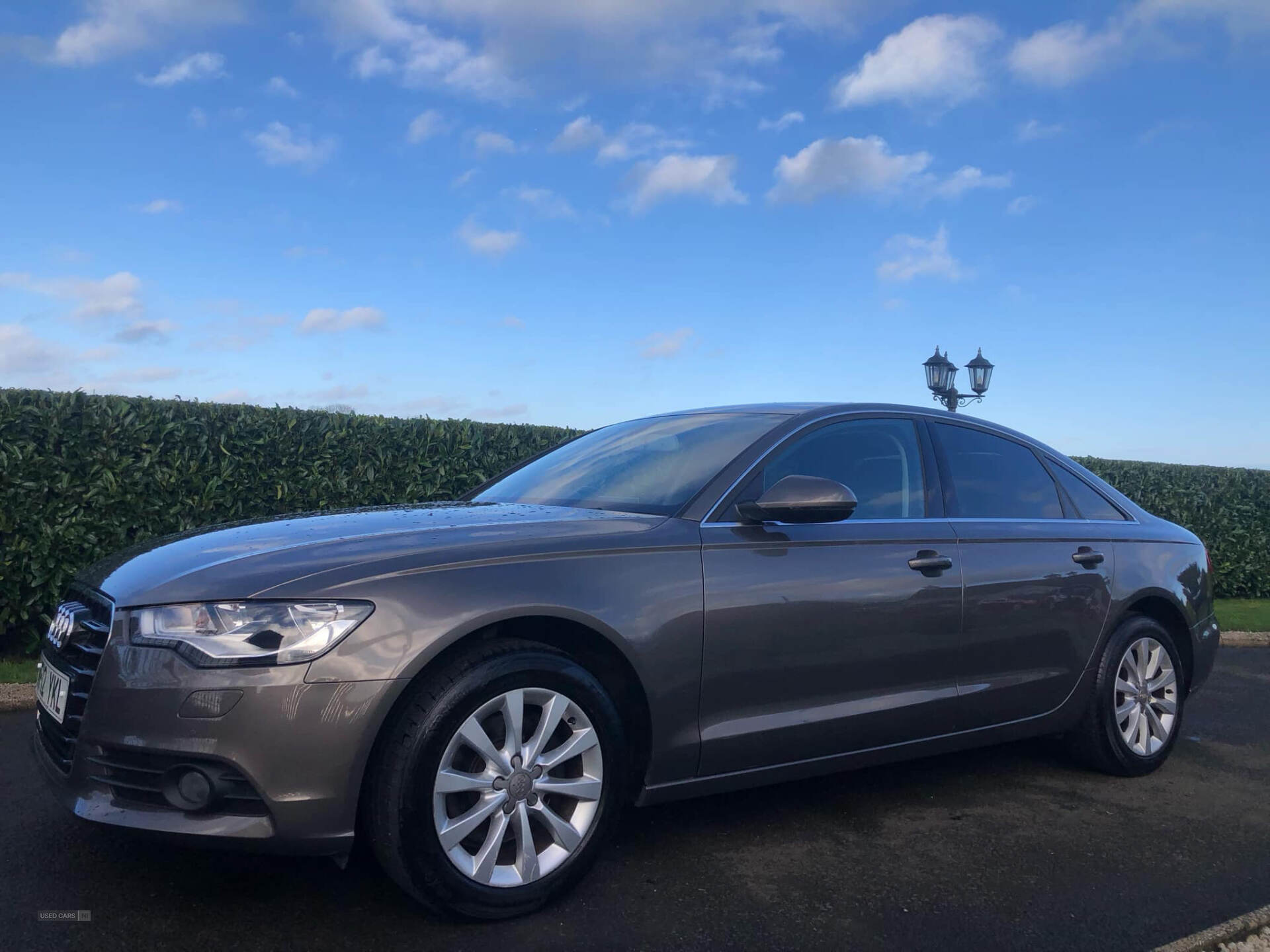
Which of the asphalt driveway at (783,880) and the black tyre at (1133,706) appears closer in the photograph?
the asphalt driveway at (783,880)

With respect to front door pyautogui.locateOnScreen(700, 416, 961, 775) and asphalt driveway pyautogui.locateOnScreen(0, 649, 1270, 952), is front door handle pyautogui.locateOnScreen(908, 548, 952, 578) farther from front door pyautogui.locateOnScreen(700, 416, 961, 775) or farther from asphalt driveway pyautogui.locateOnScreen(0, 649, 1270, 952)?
asphalt driveway pyautogui.locateOnScreen(0, 649, 1270, 952)

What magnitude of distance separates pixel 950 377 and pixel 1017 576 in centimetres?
965

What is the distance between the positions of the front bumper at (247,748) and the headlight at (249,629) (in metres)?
0.03

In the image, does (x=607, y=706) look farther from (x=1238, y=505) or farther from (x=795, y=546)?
(x=1238, y=505)

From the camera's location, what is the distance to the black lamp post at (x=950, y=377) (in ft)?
43.3

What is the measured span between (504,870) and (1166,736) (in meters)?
3.42

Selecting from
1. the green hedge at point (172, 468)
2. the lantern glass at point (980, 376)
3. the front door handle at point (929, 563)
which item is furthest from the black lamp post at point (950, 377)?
the front door handle at point (929, 563)

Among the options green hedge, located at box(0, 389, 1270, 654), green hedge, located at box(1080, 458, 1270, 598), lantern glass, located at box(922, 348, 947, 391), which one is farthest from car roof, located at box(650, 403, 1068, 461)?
green hedge, located at box(1080, 458, 1270, 598)

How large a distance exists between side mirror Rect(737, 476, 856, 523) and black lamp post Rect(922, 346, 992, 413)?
10.3m

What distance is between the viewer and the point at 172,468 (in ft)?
23.0

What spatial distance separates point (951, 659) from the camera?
3865mm

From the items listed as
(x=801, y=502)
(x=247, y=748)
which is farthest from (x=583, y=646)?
(x=247, y=748)

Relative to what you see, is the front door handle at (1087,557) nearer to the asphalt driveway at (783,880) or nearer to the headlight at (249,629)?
the asphalt driveway at (783,880)

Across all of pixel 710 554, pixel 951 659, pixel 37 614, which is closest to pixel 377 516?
pixel 710 554
